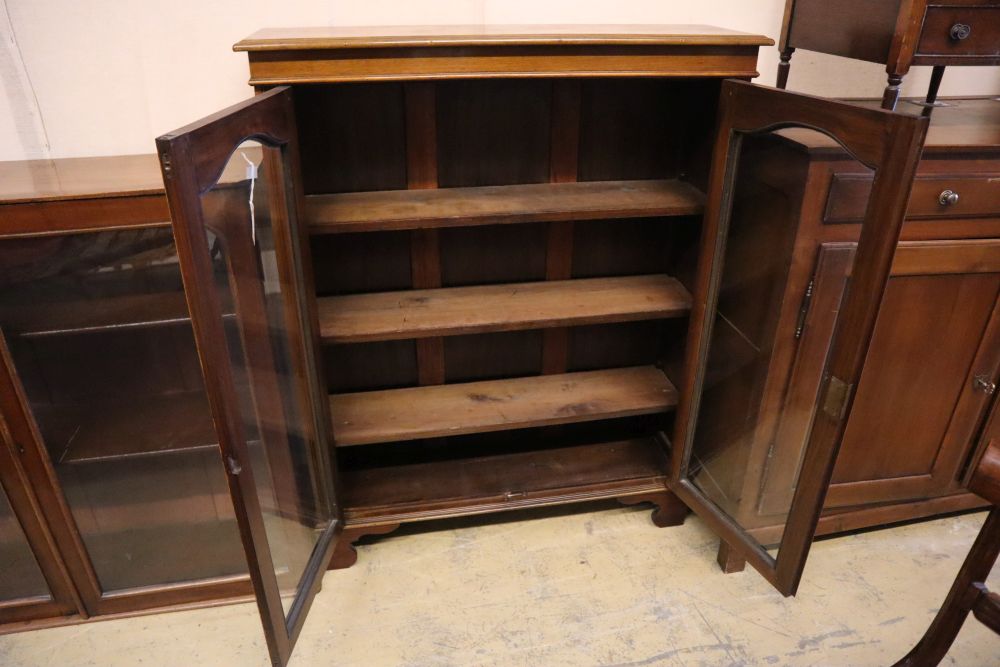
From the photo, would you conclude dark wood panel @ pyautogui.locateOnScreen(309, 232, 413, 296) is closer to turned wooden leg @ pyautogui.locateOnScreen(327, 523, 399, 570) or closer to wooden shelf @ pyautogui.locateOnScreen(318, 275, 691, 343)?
wooden shelf @ pyautogui.locateOnScreen(318, 275, 691, 343)

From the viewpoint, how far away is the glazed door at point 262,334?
82cm

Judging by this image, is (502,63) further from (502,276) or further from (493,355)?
(493,355)

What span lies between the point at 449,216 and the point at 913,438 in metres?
1.21

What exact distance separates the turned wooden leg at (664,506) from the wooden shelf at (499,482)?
21mm

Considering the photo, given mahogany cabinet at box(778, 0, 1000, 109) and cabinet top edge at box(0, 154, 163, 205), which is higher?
mahogany cabinet at box(778, 0, 1000, 109)

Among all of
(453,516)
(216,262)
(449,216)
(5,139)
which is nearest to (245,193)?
(216,262)

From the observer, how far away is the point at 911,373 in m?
1.47

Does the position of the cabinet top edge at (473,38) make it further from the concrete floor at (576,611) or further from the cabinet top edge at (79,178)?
→ the concrete floor at (576,611)

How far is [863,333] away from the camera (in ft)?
3.25

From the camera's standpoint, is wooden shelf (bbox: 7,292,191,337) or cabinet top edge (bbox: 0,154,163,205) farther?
wooden shelf (bbox: 7,292,191,337)

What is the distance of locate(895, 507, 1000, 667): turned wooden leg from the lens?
92cm

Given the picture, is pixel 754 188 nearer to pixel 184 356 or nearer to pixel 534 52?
pixel 534 52

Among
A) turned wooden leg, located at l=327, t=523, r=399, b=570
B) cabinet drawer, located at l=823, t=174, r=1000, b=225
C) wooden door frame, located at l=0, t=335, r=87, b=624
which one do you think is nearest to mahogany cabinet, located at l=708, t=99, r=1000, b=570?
cabinet drawer, located at l=823, t=174, r=1000, b=225

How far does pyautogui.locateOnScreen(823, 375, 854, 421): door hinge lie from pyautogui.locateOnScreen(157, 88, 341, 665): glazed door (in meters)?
0.91
